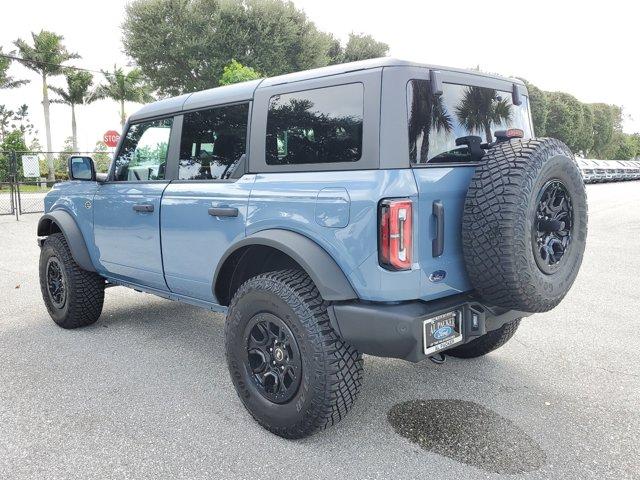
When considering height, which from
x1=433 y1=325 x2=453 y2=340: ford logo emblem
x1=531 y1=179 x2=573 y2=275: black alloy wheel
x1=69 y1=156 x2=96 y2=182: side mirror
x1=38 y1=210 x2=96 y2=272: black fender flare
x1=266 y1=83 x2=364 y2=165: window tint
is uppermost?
x1=266 y1=83 x2=364 y2=165: window tint

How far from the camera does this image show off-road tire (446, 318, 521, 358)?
3684 millimetres

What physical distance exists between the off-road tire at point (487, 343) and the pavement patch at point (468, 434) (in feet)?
2.17

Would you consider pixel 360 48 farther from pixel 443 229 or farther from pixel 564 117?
pixel 443 229

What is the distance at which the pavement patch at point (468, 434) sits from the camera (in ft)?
8.46

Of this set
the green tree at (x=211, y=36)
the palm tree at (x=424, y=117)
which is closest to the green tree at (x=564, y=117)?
the green tree at (x=211, y=36)

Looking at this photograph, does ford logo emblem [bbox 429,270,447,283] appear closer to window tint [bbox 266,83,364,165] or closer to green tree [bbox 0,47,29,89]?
window tint [bbox 266,83,364,165]

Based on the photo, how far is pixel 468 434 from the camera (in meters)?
2.84

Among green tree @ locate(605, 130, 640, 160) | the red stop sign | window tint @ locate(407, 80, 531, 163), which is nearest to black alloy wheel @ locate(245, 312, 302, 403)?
window tint @ locate(407, 80, 531, 163)

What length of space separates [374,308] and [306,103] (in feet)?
Answer: 3.89

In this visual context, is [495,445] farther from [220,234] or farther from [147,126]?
[147,126]

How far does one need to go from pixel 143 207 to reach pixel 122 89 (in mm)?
42181

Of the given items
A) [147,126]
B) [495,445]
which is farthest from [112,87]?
[495,445]

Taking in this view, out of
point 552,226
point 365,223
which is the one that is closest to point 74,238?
point 365,223

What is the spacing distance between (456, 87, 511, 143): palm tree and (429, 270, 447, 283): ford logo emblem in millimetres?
854
